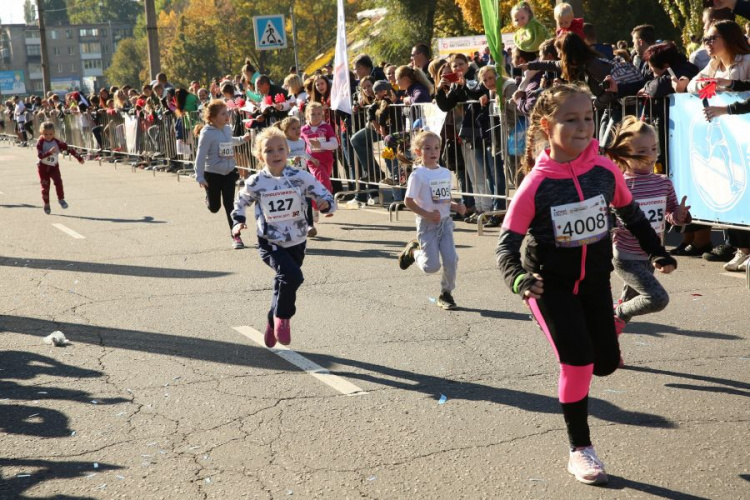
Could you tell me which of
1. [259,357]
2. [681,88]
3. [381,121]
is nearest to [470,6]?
[381,121]

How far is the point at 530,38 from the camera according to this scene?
1162cm

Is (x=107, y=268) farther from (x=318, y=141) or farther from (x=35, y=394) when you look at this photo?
(x=35, y=394)

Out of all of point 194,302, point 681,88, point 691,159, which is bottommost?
point 194,302

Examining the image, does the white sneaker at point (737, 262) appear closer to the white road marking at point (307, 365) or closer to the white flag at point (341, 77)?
the white road marking at point (307, 365)

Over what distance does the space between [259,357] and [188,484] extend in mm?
2352

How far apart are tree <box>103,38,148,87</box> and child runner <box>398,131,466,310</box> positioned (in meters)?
126

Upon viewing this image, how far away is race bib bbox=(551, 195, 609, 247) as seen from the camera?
449 cm

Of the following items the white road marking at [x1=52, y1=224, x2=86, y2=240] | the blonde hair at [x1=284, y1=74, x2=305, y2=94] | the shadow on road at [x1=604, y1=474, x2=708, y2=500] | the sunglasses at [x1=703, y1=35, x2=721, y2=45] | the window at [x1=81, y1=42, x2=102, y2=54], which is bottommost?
the white road marking at [x1=52, y1=224, x2=86, y2=240]

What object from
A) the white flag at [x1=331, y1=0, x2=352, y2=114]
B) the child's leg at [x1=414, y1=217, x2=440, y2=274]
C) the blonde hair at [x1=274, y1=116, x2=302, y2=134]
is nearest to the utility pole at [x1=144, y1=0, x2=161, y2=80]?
the white flag at [x1=331, y1=0, x2=352, y2=114]

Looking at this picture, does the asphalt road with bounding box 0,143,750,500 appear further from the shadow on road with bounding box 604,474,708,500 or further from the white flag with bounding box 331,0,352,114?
the white flag with bounding box 331,0,352,114

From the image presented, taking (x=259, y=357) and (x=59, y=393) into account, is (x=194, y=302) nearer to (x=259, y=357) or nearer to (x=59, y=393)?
(x=259, y=357)

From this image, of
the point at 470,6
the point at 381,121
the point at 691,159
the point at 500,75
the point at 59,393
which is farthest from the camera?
the point at 470,6

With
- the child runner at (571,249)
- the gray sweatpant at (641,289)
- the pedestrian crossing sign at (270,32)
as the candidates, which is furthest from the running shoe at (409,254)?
the pedestrian crossing sign at (270,32)

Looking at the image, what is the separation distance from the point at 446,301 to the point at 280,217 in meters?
1.72
